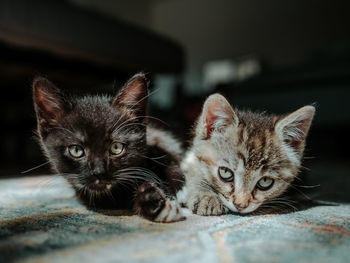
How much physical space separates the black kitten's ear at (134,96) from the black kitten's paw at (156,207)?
0.34 m

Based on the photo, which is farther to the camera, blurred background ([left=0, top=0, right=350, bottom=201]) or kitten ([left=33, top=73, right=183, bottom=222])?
blurred background ([left=0, top=0, right=350, bottom=201])

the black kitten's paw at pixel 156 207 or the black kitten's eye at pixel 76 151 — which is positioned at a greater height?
the black kitten's eye at pixel 76 151

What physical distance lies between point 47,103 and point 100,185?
0.37m

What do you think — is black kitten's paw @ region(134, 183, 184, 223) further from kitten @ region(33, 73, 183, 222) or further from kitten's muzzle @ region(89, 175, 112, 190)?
kitten's muzzle @ region(89, 175, 112, 190)

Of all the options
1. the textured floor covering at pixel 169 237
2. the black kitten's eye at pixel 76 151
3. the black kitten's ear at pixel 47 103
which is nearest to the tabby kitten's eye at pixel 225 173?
the textured floor covering at pixel 169 237

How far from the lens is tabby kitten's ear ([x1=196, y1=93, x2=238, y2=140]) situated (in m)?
1.04

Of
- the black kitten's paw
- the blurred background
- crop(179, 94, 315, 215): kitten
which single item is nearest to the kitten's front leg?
crop(179, 94, 315, 215): kitten

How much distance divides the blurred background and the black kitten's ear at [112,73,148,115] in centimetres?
32

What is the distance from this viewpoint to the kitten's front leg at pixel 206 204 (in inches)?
35.5

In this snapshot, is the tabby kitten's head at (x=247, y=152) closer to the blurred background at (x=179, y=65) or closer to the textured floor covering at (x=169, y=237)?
the textured floor covering at (x=169, y=237)

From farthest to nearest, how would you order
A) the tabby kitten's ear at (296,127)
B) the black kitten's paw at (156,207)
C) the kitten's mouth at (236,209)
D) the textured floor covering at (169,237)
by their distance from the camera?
the tabby kitten's ear at (296,127) → the kitten's mouth at (236,209) → the black kitten's paw at (156,207) → the textured floor covering at (169,237)

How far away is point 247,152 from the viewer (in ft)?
3.13

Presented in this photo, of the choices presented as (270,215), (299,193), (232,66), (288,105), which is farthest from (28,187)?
(232,66)

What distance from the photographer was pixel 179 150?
1.30 m
